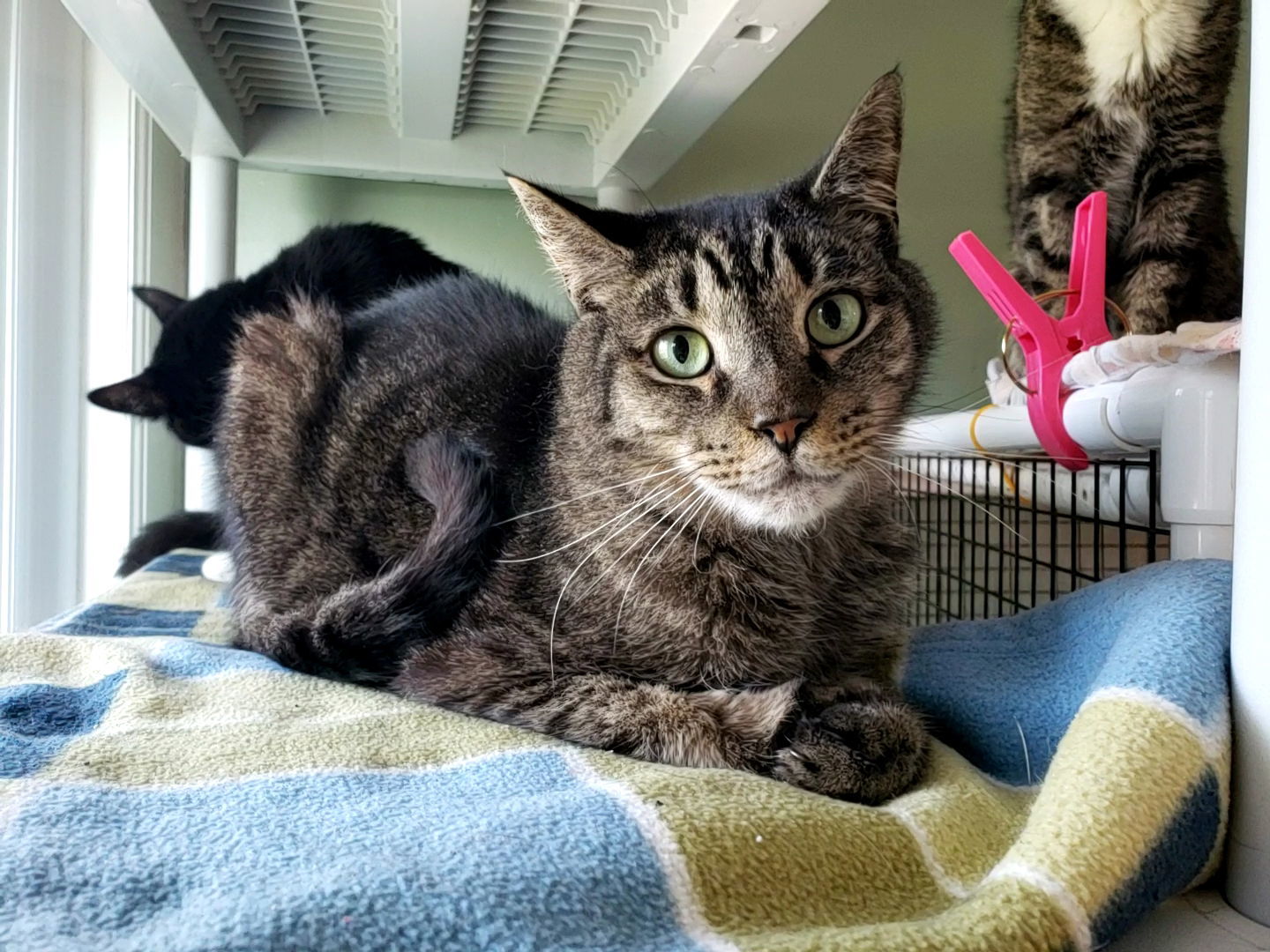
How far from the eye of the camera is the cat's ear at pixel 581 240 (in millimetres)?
967

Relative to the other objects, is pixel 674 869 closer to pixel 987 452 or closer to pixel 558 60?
pixel 987 452

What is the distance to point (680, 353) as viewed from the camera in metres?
0.95

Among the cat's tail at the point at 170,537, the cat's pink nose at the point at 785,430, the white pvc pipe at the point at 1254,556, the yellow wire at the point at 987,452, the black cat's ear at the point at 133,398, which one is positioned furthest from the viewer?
the cat's tail at the point at 170,537

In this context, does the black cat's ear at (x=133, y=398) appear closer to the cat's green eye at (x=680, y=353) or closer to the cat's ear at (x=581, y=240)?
the cat's ear at (x=581, y=240)

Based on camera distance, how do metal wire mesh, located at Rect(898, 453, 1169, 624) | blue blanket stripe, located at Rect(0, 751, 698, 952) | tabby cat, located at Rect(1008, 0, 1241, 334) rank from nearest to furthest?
blue blanket stripe, located at Rect(0, 751, 698, 952) < metal wire mesh, located at Rect(898, 453, 1169, 624) < tabby cat, located at Rect(1008, 0, 1241, 334)

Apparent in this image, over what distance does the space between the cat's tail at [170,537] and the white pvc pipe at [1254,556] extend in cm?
179

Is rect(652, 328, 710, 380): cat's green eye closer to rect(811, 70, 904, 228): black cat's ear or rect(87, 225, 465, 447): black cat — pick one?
rect(811, 70, 904, 228): black cat's ear

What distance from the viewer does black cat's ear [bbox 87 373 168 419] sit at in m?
1.76

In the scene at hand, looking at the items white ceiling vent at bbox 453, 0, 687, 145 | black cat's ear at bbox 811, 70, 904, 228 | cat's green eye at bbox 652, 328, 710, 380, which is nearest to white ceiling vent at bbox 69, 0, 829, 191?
white ceiling vent at bbox 453, 0, 687, 145

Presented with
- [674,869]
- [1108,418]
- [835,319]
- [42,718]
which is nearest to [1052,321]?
[1108,418]

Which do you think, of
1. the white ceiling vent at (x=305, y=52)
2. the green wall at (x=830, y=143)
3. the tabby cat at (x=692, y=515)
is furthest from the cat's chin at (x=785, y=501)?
the green wall at (x=830, y=143)

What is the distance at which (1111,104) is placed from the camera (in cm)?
166

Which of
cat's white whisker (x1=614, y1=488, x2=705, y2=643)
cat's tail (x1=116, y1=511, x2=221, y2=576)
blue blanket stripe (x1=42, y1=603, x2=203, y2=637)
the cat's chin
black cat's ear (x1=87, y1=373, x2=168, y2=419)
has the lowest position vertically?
blue blanket stripe (x1=42, y1=603, x2=203, y2=637)

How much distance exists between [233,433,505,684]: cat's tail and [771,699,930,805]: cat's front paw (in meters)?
0.42
